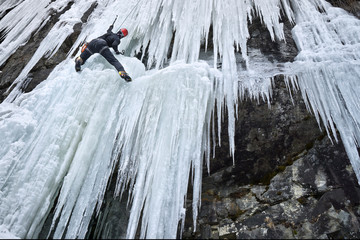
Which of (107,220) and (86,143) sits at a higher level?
(86,143)

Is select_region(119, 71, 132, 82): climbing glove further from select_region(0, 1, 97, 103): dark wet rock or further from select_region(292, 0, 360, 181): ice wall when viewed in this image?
select_region(292, 0, 360, 181): ice wall

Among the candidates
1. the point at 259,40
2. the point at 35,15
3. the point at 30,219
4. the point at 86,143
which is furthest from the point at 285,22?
the point at 35,15

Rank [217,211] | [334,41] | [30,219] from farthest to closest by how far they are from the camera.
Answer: [334,41]
[217,211]
[30,219]

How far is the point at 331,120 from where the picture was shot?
3520 mm

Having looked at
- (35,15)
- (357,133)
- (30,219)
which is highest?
(35,15)

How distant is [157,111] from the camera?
361 centimetres

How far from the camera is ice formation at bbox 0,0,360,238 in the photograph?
3084mm

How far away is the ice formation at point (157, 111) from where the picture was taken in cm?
308

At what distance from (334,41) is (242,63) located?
159cm

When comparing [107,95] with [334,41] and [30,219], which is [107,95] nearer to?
[30,219]

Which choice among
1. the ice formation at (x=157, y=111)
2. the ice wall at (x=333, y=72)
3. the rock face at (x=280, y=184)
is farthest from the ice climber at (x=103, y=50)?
the ice wall at (x=333, y=72)

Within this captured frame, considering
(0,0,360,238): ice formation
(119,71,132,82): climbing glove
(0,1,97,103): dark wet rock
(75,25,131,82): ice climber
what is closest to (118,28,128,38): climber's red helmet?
(75,25,131,82): ice climber

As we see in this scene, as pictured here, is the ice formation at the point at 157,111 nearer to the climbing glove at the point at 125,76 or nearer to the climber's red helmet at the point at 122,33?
the climbing glove at the point at 125,76

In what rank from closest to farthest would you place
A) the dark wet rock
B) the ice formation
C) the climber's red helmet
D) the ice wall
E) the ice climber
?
the ice formation
the ice wall
the ice climber
the climber's red helmet
the dark wet rock
